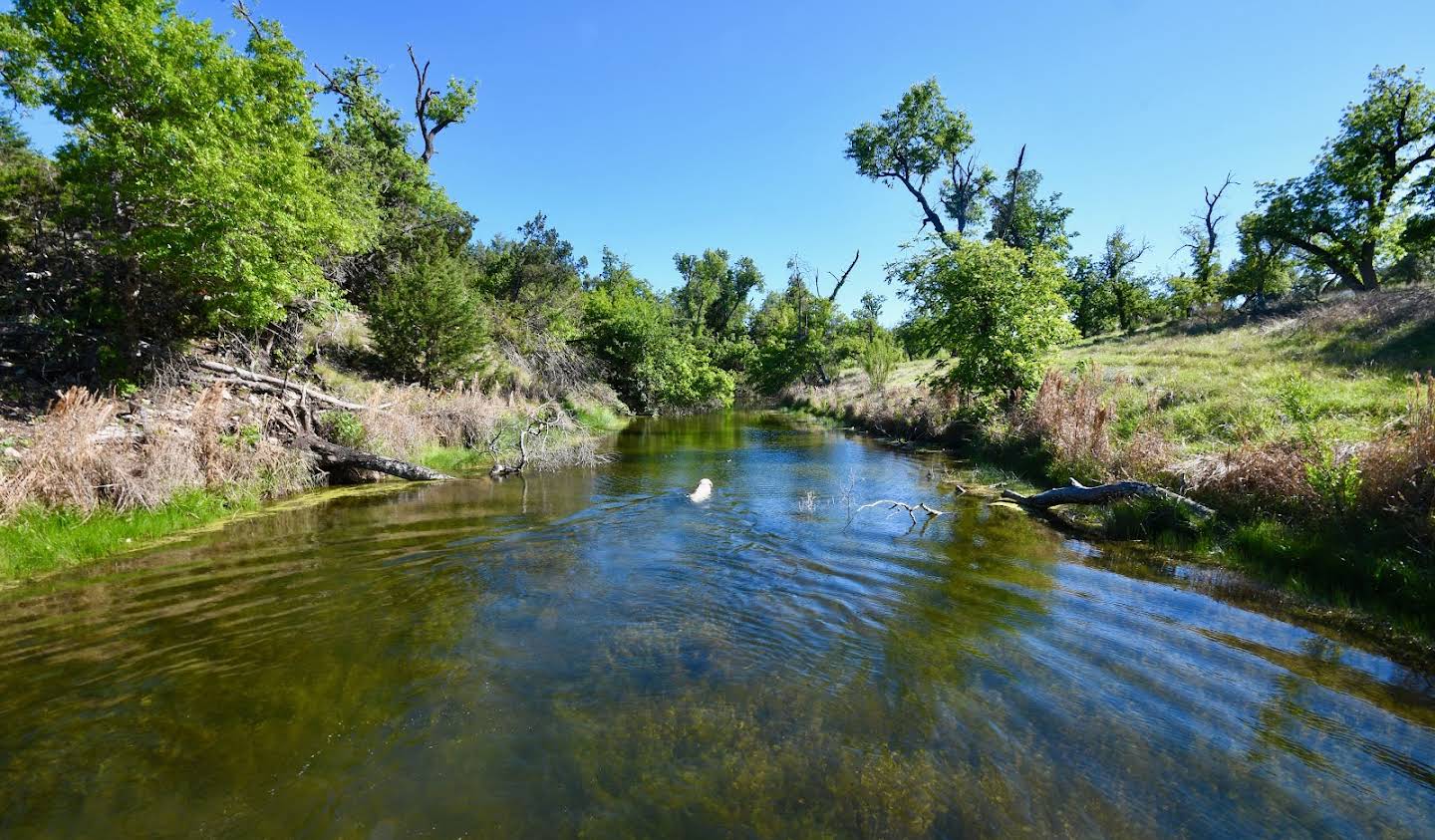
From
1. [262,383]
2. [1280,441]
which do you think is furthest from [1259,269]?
[262,383]

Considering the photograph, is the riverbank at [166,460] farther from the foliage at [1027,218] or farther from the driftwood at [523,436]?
the foliage at [1027,218]

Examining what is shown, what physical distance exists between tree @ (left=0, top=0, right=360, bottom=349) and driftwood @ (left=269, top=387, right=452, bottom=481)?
216 centimetres

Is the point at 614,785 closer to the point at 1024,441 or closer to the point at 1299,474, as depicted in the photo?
the point at 1299,474

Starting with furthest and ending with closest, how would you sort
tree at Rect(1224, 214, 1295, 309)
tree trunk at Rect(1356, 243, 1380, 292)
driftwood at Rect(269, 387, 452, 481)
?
tree at Rect(1224, 214, 1295, 309) < tree trunk at Rect(1356, 243, 1380, 292) < driftwood at Rect(269, 387, 452, 481)

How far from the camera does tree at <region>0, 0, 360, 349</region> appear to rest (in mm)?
10414

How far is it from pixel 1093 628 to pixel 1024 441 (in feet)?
33.5

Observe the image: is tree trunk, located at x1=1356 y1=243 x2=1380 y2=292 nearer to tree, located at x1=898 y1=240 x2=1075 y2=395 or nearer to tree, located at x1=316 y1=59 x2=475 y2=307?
tree, located at x1=898 y1=240 x2=1075 y2=395

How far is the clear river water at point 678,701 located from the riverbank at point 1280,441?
136 centimetres

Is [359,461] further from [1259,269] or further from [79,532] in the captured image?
[1259,269]

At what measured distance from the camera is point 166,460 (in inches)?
376

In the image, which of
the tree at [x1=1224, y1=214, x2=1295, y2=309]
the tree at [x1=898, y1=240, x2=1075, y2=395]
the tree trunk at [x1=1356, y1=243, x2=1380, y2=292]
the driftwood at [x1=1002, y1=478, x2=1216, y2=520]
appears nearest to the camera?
the driftwood at [x1=1002, y1=478, x2=1216, y2=520]

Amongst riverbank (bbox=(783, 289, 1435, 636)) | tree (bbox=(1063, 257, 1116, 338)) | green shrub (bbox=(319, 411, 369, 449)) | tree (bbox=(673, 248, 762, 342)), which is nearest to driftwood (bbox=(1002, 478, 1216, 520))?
riverbank (bbox=(783, 289, 1435, 636))

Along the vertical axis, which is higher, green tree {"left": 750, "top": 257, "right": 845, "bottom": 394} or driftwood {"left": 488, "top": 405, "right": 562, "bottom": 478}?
green tree {"left": 750, "top": 257, "right": 845, "bottom": 394}

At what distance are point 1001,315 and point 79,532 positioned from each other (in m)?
20.9
